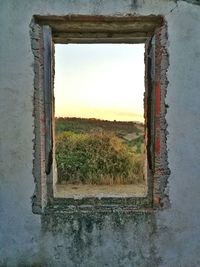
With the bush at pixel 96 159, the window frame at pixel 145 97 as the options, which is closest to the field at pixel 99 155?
the bush at pixel 96 159

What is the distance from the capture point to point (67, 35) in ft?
17.4

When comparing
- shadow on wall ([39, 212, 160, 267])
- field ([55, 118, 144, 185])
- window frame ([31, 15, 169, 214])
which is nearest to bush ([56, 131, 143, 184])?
field ([55, 118, 144, 185])

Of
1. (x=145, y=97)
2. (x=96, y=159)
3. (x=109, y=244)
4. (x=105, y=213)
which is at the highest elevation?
(x=145, y=97)

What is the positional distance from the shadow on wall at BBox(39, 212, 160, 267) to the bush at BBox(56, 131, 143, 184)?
3662 millimetres

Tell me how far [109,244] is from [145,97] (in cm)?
157

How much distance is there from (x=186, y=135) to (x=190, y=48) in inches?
33.8

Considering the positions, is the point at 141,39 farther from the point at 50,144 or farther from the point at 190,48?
the point at 50,144

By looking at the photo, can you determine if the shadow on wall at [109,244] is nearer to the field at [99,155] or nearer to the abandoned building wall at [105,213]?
the abandoned building wall at [105,213]

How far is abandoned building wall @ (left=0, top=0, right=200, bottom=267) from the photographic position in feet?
16.2

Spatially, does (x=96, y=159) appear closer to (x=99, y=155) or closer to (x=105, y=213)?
(x=99, y=155)

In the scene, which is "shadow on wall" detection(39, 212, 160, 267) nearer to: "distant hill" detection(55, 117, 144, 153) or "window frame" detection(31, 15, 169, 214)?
"window frame" detection(31, 15, 169, 214)

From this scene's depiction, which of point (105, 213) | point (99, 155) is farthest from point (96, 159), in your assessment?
point (105, 213)

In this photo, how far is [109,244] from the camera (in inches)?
197

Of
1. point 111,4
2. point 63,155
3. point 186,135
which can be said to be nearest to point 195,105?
point 186,135
